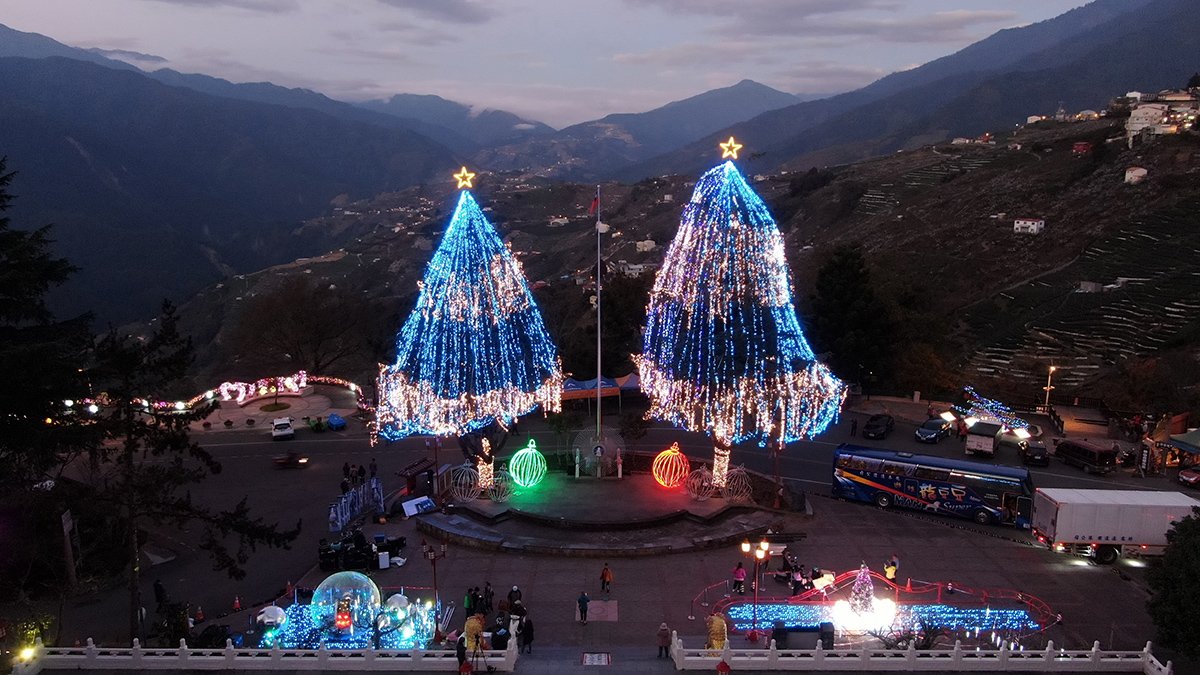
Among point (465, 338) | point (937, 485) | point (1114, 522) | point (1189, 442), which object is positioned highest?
point (465, 338)

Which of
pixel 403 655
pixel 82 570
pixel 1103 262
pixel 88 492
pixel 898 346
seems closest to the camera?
pixel 403 655

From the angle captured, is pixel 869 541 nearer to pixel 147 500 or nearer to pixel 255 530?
pixel 255 530

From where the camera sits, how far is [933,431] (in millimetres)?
37594

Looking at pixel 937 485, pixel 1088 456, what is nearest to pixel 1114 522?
pixel 937 485

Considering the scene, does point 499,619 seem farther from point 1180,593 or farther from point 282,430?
point 282,430

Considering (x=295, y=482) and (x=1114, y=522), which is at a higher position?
(x=1114, y=522)

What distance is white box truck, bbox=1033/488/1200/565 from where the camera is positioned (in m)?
24.2

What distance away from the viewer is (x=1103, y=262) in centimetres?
6456

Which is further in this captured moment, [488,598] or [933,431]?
[933,431]

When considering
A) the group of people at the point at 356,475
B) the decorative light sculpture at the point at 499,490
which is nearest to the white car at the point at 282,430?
the group of people at the point at 356,475

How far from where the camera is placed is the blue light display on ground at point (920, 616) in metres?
20.8

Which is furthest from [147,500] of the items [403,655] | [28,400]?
[403,655]

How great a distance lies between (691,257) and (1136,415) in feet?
88.1

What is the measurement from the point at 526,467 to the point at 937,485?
15.1 metres
